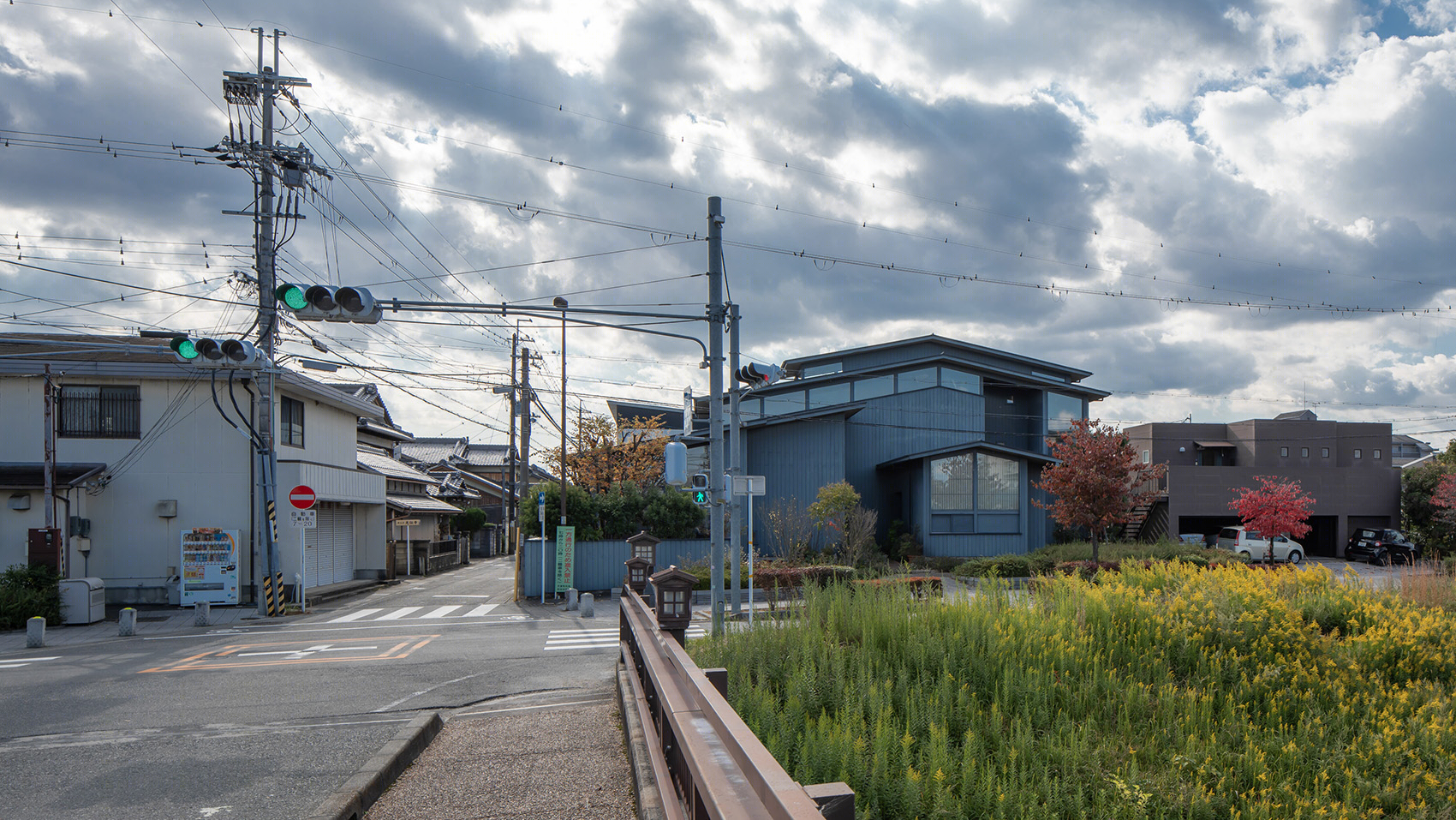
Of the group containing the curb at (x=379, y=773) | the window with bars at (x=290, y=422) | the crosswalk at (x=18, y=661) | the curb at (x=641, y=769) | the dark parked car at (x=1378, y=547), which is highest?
the window with bars at (x=290, y=422)

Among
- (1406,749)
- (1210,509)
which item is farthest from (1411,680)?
(1210,509)

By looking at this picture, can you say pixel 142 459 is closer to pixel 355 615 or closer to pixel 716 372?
pixel 355 615

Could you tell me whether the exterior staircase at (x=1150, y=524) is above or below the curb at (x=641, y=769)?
below

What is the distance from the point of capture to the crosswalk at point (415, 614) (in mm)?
18812

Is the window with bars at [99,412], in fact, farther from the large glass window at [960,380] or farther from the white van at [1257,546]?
the white van at [1257,546]

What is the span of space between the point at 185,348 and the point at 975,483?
2543 centimetres

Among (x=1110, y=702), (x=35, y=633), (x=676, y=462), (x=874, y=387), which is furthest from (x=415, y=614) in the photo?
(x=874, y=387)

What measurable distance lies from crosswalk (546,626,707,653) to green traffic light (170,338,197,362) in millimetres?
8434

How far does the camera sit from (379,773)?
5.83m

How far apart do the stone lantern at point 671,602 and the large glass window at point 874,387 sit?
26975mm

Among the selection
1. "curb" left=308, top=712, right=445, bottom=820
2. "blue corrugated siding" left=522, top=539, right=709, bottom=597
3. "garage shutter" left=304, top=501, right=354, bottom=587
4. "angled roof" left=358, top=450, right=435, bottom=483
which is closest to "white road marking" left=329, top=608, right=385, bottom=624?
"blue corrugated siding" left=522, top=539, right=709, bottom=597

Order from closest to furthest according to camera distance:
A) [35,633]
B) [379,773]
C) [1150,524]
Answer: [379,773]
[35,633]
[1150,524]

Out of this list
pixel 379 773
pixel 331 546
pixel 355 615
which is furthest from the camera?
pixel 331 546

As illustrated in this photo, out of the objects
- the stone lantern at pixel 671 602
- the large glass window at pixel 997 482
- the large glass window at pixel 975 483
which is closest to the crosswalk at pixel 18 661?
the stone lantern at pixel 671 602
